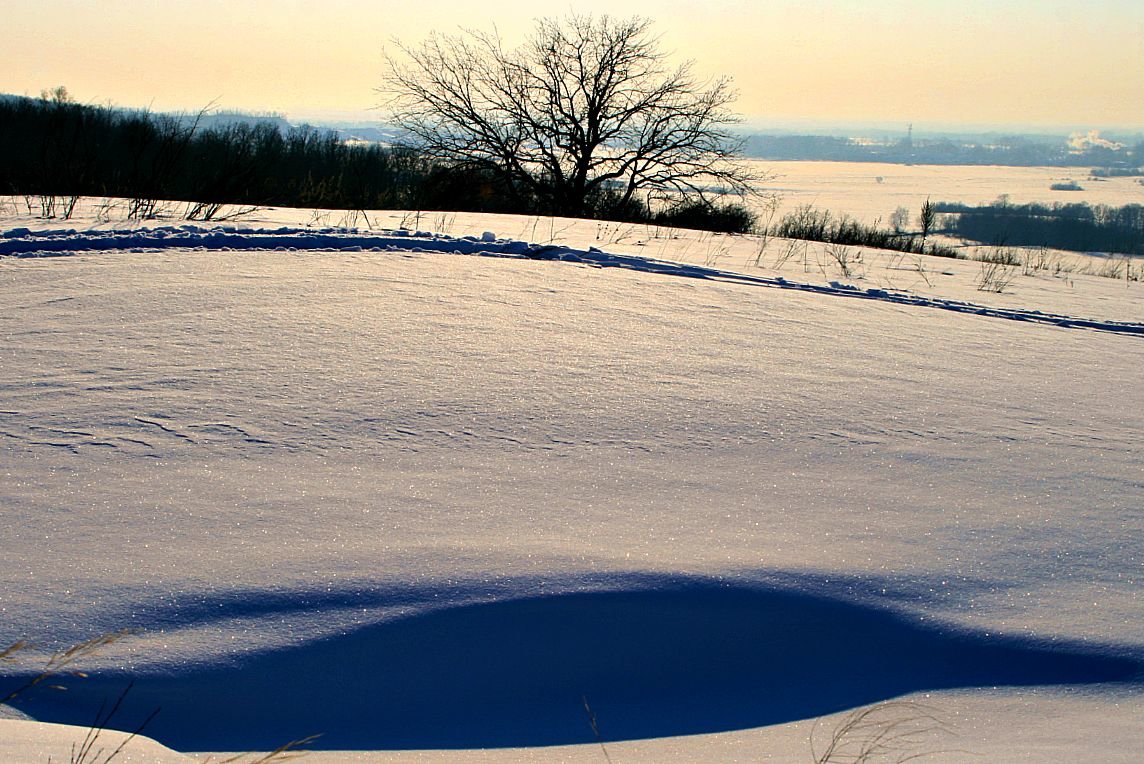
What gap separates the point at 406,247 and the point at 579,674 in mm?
5245

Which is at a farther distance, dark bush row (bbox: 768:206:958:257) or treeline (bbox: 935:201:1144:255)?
treeline (bbox: 935:201:1144:255)

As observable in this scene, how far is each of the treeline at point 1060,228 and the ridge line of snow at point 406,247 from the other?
7588mm

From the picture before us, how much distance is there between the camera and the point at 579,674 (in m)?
2.11

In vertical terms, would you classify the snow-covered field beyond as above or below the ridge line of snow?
below

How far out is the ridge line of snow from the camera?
6.18 m

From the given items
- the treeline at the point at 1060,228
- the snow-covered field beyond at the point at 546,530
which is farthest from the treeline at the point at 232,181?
the treeline at the point at 1060,228

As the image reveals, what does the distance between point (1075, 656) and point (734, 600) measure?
0.85 m

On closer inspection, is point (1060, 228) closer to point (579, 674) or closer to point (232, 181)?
point (232, 181)

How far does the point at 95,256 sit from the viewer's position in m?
5.82

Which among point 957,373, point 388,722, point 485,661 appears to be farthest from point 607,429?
point 957,373

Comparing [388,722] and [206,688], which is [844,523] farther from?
[206,688]

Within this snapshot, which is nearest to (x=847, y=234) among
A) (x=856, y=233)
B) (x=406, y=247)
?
(x=856, y=233)

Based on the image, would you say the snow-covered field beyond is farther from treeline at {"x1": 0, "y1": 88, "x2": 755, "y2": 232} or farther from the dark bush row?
the dark bush row

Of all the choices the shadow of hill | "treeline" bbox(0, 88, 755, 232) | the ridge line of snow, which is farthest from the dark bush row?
the shadow of hill
